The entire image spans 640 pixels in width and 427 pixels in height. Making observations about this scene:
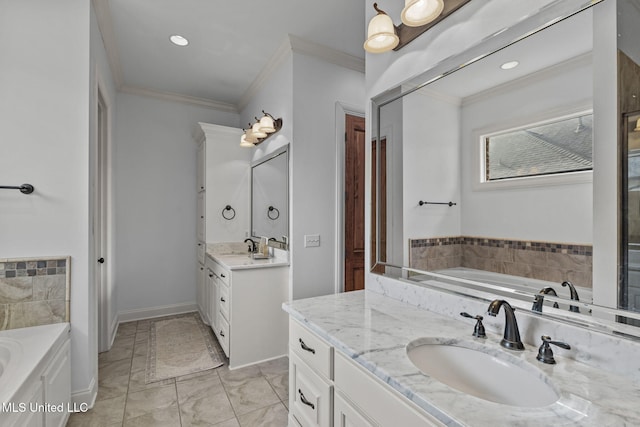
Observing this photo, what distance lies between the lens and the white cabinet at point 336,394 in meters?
0.88

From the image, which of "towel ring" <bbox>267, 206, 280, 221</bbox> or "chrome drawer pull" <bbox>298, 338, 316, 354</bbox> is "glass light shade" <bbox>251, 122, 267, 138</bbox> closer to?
"towel ring" <bbox>267, 206, 280, 221</bbox>

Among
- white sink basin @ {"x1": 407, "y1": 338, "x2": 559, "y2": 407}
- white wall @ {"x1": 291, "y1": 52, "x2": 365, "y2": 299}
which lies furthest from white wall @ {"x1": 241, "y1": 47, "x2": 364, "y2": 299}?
white sink basin @ {"x1": 407, "y1": 338, "x2": 559, "y2": 407}

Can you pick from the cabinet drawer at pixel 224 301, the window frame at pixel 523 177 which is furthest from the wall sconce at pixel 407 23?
the cabinet drawer at pixel 224 301

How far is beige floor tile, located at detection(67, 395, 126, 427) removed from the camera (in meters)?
1.87

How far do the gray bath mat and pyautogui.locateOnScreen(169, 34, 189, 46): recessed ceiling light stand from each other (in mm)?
2817

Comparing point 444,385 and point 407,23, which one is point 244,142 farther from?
point 444,385

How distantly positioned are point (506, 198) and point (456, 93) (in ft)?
1.73

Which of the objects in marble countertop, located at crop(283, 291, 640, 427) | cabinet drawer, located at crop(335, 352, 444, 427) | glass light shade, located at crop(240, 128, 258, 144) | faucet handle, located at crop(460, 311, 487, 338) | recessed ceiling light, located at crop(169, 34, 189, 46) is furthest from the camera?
glass light shade, located at crop(240, 128, 258, 144)

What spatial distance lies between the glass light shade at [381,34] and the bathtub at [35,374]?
2.18 metres

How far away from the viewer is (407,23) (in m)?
1.38

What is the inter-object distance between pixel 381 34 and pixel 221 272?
2321 mm

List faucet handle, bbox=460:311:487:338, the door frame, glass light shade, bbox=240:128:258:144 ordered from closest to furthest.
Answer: faucet handle, bbox=460:311:487:338 < the door frame < glass light shade, bbox=240:128:258:144

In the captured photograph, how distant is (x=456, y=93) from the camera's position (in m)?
1.35

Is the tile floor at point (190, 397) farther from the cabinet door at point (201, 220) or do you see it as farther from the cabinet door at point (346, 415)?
the cabinet door at point (201, 220)
